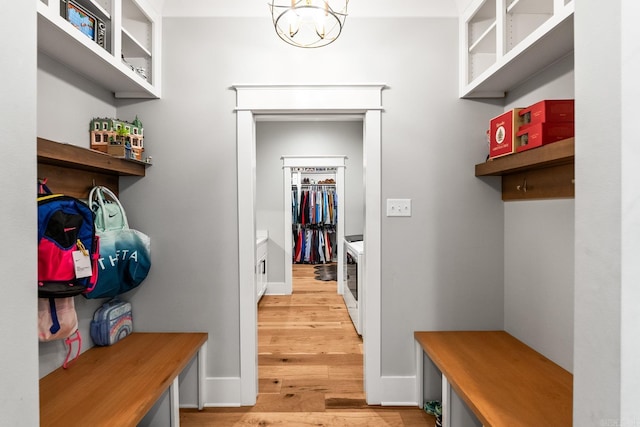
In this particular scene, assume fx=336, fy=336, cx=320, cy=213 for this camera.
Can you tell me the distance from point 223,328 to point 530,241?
1.92 m

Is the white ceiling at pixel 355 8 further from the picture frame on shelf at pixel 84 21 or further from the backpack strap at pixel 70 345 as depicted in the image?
the backpack strap at pixel 70 345

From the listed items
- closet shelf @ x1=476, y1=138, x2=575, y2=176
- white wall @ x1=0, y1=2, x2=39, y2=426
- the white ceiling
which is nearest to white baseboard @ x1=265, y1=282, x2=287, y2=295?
closet shelf @ x1=476, y1=138, x2=575, y2=176

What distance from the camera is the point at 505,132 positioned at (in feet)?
5.74

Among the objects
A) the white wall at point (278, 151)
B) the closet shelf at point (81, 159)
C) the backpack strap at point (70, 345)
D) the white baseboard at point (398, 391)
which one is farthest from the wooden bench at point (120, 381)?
the white wall at point (278, 151)

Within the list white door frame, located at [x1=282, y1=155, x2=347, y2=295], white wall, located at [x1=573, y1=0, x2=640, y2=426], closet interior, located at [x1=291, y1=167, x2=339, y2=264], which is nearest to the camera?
white wall, located at [x1=573, y1=0, x2=640, y2=426]

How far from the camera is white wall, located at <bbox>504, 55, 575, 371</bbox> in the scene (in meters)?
1.63

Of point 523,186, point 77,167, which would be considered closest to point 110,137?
point 77,167

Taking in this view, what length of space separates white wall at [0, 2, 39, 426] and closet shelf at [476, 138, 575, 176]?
1731mm

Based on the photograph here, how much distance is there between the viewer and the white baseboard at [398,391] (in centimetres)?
214

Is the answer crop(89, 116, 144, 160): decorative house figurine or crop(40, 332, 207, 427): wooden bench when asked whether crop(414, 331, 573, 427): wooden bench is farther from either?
crop(89, 116, 144, 160): decorative house figurine

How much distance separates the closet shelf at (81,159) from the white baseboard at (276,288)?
2866 millimetres

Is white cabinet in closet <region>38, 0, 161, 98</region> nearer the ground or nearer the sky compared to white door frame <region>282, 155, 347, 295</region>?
nearer the sky

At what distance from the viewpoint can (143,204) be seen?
2143 mm

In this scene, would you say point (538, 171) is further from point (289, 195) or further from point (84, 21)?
point (289, 195)
